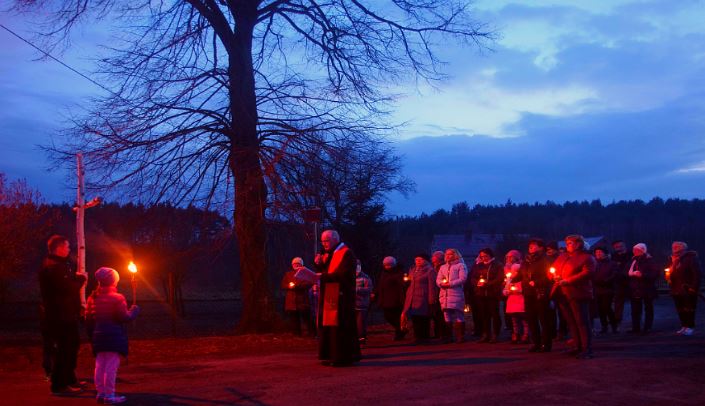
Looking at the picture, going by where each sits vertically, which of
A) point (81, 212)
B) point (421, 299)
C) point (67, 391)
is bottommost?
point (67, 391)

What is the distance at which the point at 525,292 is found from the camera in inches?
482

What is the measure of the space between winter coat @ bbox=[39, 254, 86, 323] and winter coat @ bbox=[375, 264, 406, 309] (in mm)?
8001

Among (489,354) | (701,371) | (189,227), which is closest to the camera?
(701,371)

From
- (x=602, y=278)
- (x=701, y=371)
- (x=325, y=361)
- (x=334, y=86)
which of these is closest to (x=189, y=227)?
(x=334, y=86)

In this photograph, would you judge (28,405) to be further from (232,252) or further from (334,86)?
(232,252)

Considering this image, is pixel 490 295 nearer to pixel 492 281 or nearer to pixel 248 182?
pixel 492 281

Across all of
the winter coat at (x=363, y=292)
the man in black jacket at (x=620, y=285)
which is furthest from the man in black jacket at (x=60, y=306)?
the man in black jacket at (x=620, y=285)

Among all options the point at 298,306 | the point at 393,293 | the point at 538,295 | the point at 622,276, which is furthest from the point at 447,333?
the point at 622,276

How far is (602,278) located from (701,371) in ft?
19.5

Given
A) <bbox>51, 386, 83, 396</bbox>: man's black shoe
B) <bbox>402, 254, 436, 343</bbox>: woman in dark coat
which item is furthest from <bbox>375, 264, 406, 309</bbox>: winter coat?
<bbox>51, 386, 83, 396</bbox>: man's black shoe

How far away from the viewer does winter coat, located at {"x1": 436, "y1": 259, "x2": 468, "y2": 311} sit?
14.3m

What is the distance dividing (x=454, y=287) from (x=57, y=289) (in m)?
7.69

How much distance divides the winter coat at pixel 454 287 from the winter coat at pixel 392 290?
1617 millimetres

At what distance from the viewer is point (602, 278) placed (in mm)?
15672
